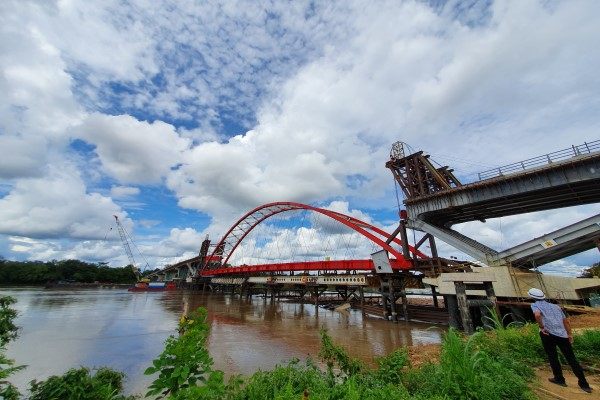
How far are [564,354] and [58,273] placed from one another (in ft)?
411

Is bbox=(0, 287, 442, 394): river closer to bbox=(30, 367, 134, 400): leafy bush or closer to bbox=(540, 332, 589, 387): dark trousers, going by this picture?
bbox=(30, 367, 134, 400): leafy bush

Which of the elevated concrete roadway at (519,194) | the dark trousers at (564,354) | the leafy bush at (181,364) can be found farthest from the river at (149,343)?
the elevated concrete roadway at (519,194)

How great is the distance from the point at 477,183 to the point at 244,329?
76.8ft

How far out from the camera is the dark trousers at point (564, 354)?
5.12 meters

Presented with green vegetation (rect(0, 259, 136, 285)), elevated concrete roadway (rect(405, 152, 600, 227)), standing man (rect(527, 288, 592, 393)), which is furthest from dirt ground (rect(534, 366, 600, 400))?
green vegetation (rect(0, 259, 136, 285))

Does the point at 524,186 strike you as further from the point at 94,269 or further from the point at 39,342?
the point at 94,269

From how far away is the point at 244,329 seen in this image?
21.7 metres

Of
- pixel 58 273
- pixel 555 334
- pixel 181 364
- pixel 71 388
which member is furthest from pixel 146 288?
pixel 555 334

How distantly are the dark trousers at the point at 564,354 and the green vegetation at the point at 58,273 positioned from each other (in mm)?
120661

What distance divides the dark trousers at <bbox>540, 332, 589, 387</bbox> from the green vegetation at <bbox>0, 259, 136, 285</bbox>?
120661 mm

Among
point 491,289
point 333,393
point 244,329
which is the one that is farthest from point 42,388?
point 491,289

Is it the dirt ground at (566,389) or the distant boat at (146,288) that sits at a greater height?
the distant boat at (146,288)

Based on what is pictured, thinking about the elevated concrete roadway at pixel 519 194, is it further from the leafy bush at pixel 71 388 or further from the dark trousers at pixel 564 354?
the leafy bush at pixel 71 388

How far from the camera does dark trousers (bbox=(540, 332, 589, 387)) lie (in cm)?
512
